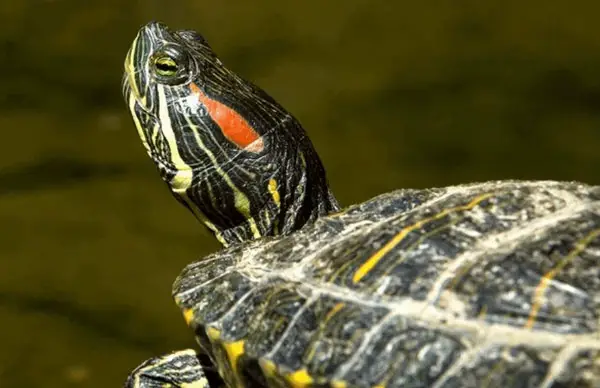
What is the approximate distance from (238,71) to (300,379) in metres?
3.09

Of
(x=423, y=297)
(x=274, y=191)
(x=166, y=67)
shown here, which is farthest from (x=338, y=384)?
(x=166, y=67)

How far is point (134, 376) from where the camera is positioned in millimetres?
1537

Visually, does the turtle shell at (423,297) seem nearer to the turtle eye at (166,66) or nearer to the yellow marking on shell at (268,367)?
the yellow marking on shell at (268,367)

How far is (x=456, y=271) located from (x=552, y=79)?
10.1 ft

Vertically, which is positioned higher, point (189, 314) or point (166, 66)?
point (166, 66)

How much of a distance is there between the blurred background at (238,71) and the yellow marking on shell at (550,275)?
1937mm

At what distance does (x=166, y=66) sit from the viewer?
1642mm

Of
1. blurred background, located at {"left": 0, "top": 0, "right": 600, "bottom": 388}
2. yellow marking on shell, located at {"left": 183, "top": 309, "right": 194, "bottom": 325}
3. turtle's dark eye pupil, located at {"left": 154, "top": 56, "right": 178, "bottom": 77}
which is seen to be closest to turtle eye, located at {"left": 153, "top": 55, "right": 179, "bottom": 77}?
turtle's dark eye pupil, located at {"left": 154, "top": 56, "right": 178, "bottom": 77}

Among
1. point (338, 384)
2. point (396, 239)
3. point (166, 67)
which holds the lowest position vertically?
point (338, 384)

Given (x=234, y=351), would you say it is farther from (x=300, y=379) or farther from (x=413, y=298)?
(x=413, y=298)

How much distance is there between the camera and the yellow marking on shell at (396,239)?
3.74 ft

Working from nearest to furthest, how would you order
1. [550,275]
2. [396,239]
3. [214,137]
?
[550,275] < [396,239] < [214,137]

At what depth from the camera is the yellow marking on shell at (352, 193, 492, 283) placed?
44.8 inches

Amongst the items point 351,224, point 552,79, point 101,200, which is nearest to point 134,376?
point 351,224
